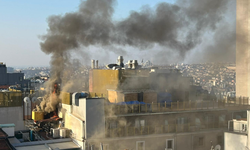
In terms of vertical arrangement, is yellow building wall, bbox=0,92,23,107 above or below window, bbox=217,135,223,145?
above

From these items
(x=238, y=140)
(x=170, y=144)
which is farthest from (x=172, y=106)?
(x=238, y=140)

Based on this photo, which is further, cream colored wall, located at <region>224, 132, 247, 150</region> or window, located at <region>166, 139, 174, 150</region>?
window, located at <region>166, 139, 174, 150</region>

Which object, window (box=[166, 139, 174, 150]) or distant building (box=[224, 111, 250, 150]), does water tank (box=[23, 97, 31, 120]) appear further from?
distant building (box=[224, 111, 250, 150])

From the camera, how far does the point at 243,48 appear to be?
31.8m

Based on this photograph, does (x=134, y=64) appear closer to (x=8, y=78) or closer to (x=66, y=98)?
(x=66, y=98)

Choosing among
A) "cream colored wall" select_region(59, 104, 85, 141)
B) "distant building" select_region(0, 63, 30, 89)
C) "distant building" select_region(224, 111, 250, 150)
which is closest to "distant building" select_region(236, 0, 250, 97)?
"distant building" select_region(224, 111, 250, 150)

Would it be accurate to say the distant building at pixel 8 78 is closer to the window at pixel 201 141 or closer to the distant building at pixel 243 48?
the distant building at pixel 243 48

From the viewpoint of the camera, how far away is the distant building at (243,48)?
1236 inches

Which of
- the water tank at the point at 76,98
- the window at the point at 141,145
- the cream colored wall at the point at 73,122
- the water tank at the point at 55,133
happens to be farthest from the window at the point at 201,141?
the water tank at the point at 55,133

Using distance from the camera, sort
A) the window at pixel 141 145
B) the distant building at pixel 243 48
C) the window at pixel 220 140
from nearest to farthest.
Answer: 1. the window at pixel 141 145
2. the window at pixel 220 140
3. the distant building at pixel 243 48

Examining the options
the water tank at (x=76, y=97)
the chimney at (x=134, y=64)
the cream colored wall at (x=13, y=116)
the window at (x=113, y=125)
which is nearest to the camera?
the window at (x=113, y=125)

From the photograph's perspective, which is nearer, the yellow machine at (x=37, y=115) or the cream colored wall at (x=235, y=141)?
the cream colored wall at (x=235, y=141)

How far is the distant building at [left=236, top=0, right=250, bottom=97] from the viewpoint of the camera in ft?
103

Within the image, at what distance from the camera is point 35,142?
808 inches
